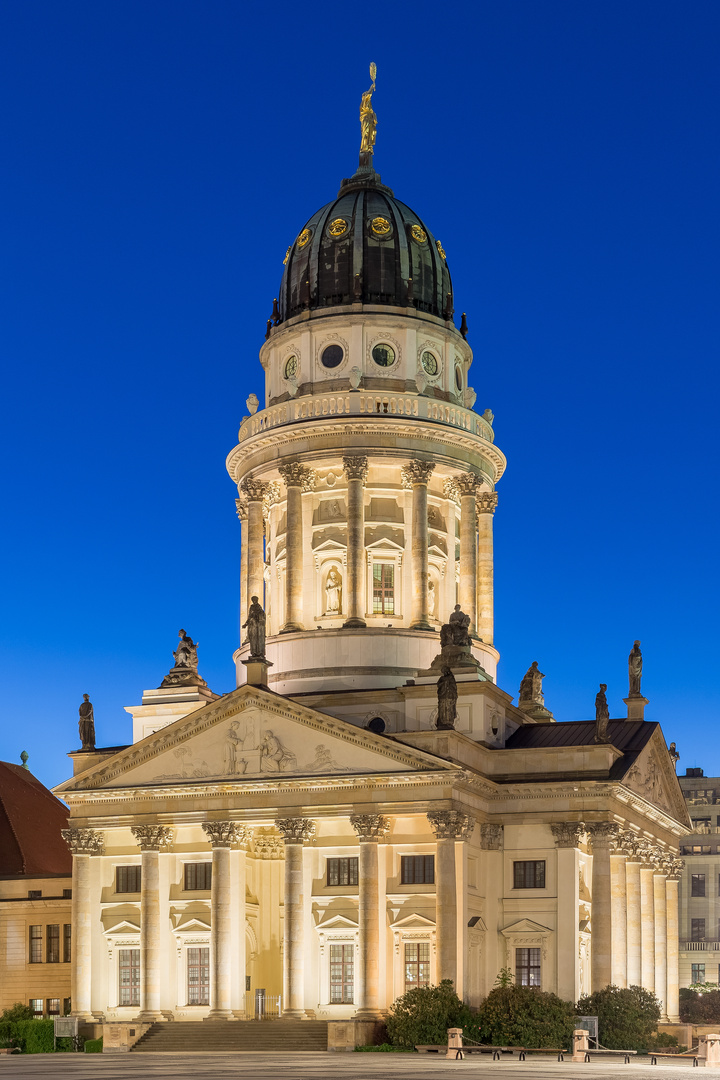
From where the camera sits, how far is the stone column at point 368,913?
69.4m

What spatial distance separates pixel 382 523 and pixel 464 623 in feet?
30.5

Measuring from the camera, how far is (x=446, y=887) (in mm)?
69562

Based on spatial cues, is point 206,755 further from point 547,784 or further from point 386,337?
point 386,337

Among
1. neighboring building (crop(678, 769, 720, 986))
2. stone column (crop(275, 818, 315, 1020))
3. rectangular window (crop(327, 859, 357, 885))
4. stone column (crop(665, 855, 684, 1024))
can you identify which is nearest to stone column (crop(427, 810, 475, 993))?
rectangular window (crop(327, 859, 357, 885))

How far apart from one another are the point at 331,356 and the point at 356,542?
33.7ft

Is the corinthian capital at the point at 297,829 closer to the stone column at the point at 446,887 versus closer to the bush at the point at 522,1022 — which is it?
the stone column at the point at 446,887

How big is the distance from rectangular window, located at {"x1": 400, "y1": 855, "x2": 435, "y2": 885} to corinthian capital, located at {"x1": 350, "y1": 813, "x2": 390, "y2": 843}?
7.42 ft

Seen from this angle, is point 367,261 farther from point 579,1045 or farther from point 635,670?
point 579,1045

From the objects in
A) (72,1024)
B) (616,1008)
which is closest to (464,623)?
(616,1008)

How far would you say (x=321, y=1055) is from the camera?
207 feet

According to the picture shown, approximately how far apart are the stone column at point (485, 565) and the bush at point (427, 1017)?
78.5ft

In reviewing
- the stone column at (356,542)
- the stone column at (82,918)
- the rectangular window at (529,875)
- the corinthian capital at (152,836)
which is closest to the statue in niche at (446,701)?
the rectangular window at (529,875)

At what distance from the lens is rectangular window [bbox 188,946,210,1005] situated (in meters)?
74.3

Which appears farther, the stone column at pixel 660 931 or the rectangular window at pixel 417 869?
the stone column at pixel 660 931
